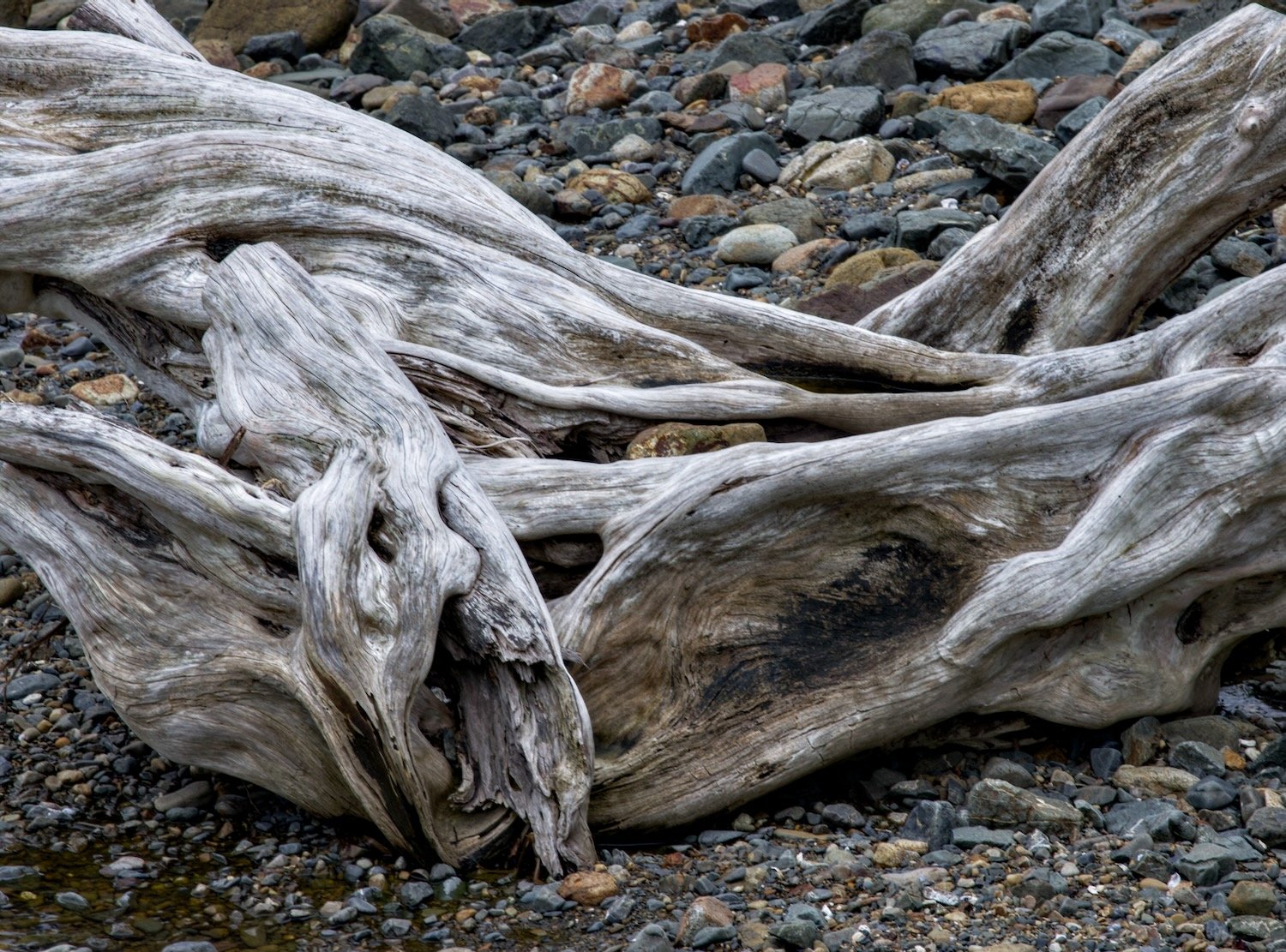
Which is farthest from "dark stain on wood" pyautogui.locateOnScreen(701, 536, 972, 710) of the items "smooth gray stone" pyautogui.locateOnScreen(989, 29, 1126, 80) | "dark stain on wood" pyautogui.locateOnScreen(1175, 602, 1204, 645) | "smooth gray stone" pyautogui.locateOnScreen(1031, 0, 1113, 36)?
"smooth gray stone" pyautogui.locateOnScreen(1031, 0, 1113, 36)

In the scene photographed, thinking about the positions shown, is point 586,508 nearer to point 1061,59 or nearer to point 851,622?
point 851,622

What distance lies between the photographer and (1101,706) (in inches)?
209

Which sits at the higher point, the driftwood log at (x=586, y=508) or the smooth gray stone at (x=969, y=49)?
the smooth gray stone at (x=969, y=49)

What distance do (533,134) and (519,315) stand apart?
651 cm

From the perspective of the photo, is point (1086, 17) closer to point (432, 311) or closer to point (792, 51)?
point (792, 51)

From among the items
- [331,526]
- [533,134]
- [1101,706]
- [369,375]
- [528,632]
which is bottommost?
[1101,706]

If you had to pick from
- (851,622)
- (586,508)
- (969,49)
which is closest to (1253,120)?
(851,622)

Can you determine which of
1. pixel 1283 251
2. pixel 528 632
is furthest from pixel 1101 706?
pixel 1283 251

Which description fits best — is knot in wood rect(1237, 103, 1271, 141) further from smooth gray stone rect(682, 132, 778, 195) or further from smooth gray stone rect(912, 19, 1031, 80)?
smooth gray stone rect(912, 19, 1031, 80)

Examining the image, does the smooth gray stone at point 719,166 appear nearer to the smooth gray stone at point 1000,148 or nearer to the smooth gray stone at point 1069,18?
the smooth gray stone at point 1000,148

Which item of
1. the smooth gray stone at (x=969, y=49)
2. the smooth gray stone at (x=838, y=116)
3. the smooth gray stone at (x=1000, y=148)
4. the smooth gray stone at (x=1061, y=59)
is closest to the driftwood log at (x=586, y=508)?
the smooth gray stone at (x=1000, y=148)

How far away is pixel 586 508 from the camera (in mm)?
5328

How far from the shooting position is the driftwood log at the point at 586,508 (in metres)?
4.88

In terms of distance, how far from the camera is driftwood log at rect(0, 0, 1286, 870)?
192 inches
